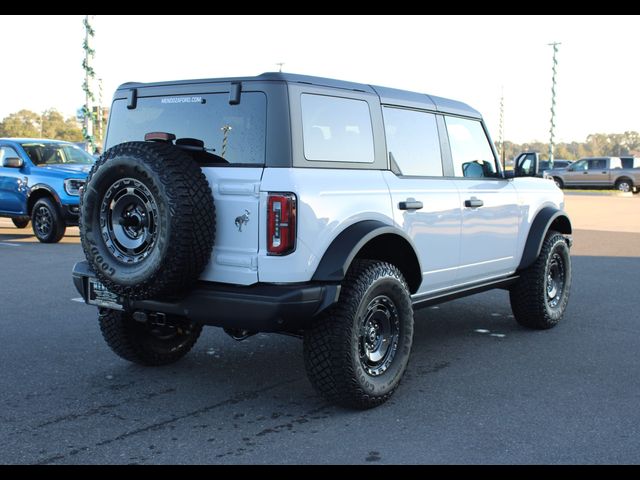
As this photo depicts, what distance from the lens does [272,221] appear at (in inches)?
161

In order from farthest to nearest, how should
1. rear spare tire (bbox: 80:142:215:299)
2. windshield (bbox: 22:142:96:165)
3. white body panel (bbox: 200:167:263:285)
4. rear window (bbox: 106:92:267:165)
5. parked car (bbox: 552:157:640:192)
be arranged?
parked car (bbox: 552:157:640:192) < windshield (bbox: 22:142:96:165) < rear window (bbox: 106:92:267:165) < white body panel (bbox: 200:167:263:285) < rear spare tire (bbox: 80:142:215:299)

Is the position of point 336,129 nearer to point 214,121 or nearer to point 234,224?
point 214,121

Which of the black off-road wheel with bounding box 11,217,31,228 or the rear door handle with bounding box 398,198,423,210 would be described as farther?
the black off-road wheel with bounding box 11,217,31,228

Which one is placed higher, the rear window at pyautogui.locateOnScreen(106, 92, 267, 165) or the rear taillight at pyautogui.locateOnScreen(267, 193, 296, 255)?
the rear window at pyautogui.locateOnScreen(106, 92, 267, 165)

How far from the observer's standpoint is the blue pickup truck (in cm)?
1291

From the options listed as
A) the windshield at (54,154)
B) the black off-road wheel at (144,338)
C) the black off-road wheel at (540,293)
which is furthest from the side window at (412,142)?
the windshield at (54,154)

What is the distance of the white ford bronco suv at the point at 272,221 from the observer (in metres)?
4.09

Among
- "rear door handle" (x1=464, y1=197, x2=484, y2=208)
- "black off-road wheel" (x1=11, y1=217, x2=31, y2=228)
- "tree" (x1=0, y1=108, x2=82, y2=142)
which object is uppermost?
"tree" (x1=0, y1=108, x2=82, y2=142)

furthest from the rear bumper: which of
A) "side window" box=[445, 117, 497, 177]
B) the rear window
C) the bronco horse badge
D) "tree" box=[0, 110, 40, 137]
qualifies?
"tree" box=[0, 110, 40, 137]

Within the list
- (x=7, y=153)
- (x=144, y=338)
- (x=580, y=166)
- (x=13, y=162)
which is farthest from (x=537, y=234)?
(x=580, y=166)

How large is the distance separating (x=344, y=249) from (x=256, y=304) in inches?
24.7

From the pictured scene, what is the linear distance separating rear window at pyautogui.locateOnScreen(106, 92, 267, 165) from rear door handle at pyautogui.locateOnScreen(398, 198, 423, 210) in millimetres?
1132

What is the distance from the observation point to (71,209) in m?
12.9

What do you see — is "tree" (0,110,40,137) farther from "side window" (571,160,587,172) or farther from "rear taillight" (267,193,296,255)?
"rear taillight" (267,193,296,255)
